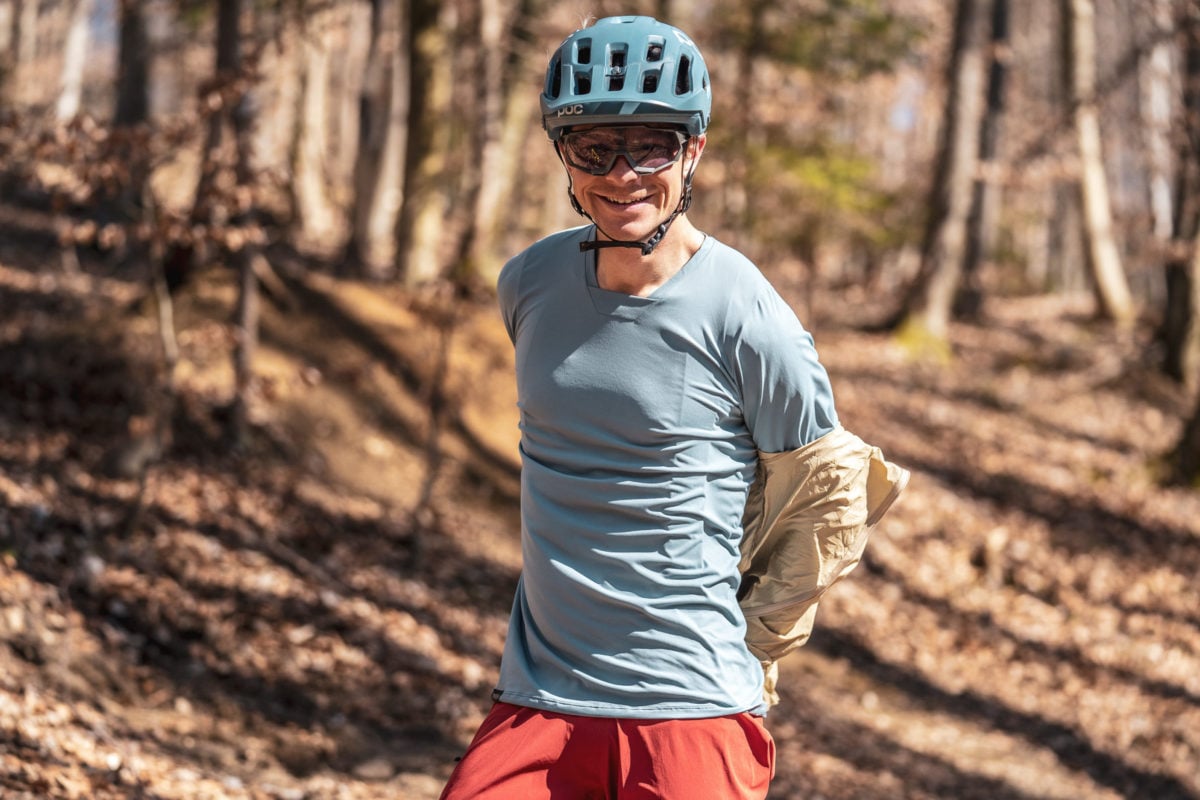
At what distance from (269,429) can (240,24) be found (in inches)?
122

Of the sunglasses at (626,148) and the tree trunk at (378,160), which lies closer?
the sunglasses at (626,148)

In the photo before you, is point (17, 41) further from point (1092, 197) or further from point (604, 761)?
point (604, 761)

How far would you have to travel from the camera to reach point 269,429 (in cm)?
1011

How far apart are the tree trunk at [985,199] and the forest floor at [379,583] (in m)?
6.84

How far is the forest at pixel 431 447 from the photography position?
6.93 meters

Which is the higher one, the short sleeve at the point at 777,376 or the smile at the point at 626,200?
the smile at the point at 626,200

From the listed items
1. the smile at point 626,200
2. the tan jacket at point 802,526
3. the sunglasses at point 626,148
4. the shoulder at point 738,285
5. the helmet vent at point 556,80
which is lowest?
the tan jacket at point 802,526

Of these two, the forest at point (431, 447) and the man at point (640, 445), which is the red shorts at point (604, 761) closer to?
the man at point (640, 445)

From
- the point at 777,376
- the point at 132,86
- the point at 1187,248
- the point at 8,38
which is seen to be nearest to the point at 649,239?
the point at 777,376

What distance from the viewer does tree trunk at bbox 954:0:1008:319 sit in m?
21.0

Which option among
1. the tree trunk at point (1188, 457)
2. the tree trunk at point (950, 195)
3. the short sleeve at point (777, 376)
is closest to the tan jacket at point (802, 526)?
the short sleeve at point (777, 376)

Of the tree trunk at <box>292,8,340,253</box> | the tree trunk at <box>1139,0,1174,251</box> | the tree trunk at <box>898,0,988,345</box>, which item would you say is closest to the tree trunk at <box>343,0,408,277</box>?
the tree trunk at <box>292,8,340,253</box>

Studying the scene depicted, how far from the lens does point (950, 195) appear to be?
18.3m

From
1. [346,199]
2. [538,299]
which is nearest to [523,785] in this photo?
[538,299]
